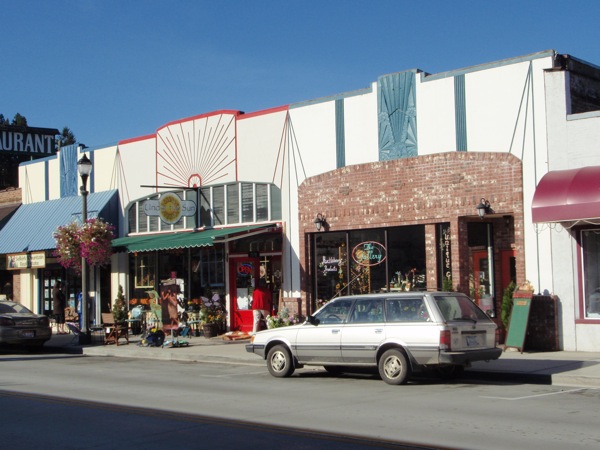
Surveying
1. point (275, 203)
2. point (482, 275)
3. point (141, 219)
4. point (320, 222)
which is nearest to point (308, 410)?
point (482, 275)

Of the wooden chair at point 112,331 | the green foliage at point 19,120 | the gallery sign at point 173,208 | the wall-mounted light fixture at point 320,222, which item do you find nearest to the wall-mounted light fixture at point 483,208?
the wall-mounted light fixture at point 320,222

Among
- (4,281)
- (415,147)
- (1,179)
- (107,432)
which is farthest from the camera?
(1,179)

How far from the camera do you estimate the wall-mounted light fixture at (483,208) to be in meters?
18.1

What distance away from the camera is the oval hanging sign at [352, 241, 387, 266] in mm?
20594

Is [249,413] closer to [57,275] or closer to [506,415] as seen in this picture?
[506,415]

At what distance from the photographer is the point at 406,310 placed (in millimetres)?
13695

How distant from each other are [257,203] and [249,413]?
13.4m

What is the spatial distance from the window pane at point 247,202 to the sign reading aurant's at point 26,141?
16.5 meters

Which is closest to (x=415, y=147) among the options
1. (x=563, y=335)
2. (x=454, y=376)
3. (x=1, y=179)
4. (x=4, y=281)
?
(x=563, y=335)

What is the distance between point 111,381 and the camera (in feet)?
49.4

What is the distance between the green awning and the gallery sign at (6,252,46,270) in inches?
148

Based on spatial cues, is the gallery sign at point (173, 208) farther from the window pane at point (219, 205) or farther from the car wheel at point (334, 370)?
the car wheel at point (334, 370)

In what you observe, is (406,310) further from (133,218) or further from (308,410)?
(133,218)

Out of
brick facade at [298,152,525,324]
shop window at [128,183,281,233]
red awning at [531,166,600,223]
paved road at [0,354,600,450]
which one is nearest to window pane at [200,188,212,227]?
shop window at [128,183,281,233]
